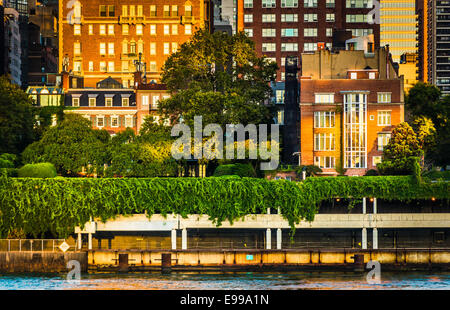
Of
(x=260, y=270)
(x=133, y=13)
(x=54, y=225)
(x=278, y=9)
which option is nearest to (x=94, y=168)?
(x=54, y=225)

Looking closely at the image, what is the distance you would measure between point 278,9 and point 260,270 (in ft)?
352

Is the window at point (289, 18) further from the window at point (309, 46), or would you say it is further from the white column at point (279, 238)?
the white column at point (279, 238)

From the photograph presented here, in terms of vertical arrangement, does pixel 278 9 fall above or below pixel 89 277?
above

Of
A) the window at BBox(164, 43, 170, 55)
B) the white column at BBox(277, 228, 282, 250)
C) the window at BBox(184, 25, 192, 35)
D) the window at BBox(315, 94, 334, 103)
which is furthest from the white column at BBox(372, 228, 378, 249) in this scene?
the window at BBox(184, 25, 192, 35)

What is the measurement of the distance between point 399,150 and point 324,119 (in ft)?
35.3

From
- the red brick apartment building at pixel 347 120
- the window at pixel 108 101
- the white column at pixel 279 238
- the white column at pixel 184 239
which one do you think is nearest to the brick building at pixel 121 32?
the window at pixel 108 101

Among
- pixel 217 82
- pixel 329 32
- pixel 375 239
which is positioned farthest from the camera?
pixel 329 32

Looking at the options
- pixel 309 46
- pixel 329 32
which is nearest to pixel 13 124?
pixel 309 46

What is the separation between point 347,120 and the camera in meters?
115

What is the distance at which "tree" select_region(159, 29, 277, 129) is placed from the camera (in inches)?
4011

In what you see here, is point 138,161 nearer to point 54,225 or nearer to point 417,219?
point 54,225

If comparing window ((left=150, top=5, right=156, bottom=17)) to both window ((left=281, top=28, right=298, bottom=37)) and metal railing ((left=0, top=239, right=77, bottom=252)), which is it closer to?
window ((left=281, top=28, right=298, bottom=37))

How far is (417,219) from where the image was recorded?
8775 cm

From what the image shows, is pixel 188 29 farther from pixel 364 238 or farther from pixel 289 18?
pixel 364 238
